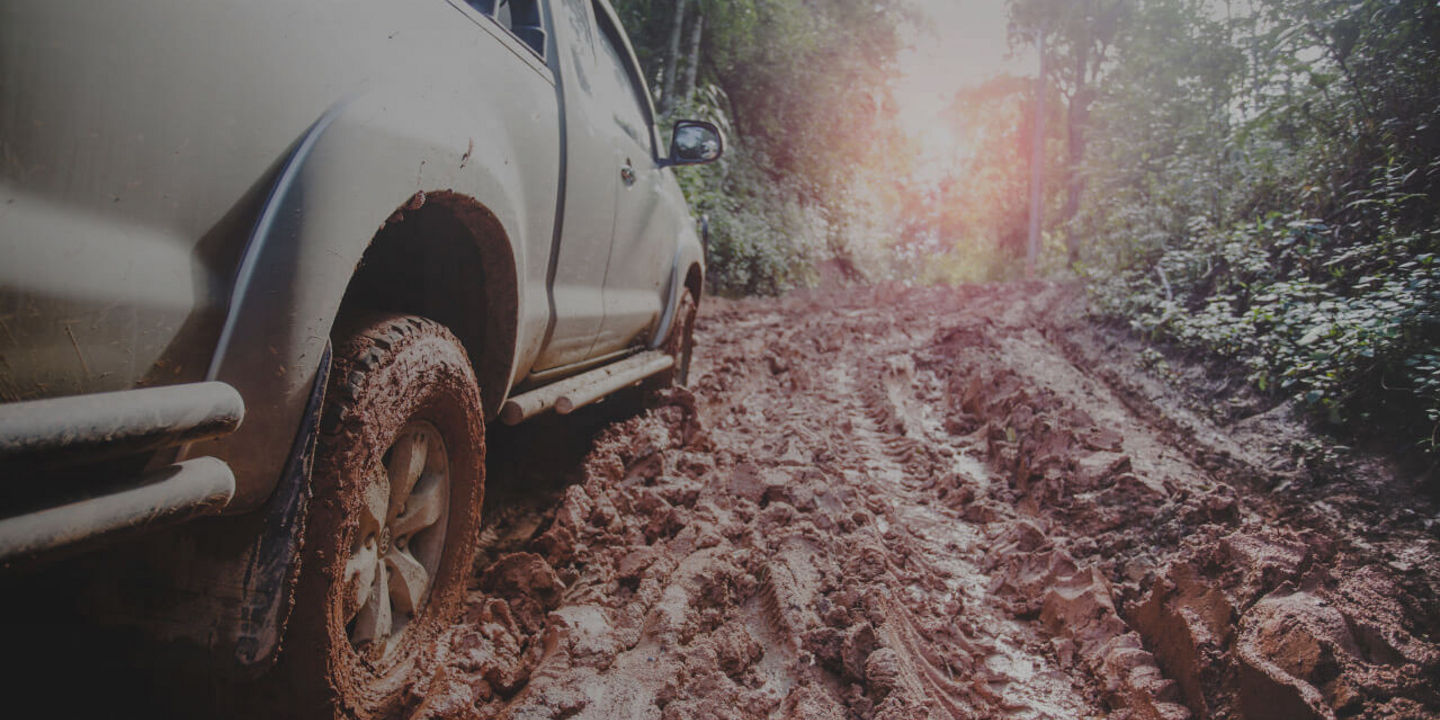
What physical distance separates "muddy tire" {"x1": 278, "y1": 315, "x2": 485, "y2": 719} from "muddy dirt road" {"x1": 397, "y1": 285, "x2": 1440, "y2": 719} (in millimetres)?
152

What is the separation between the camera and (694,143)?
3664 mm

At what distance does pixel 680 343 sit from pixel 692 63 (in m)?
7.56

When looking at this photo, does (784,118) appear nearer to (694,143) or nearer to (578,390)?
(694,143)

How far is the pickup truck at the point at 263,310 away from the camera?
860 millimetres

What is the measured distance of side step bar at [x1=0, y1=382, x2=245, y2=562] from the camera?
79 centimetres

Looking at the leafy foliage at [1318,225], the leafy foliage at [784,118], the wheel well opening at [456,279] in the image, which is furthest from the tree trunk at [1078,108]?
the wheel well opening at [456,279]

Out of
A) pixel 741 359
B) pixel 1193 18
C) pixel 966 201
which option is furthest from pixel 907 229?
pixel 741 359

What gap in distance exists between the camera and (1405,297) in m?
3.36

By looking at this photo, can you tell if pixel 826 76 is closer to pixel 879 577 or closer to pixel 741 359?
pixel 741 359

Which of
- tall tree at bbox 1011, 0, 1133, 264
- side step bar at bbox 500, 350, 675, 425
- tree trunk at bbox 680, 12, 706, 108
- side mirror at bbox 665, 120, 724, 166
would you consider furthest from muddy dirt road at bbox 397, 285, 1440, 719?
tall tree at bbox 1011, 0, 1133, 264

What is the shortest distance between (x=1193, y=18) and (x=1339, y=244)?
7656 millimetres

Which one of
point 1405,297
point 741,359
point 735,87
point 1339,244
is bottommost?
point 741,359

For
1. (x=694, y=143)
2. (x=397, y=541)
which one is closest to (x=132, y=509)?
(x=397, y=541)

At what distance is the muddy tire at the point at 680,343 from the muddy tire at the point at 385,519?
7.40 feet
